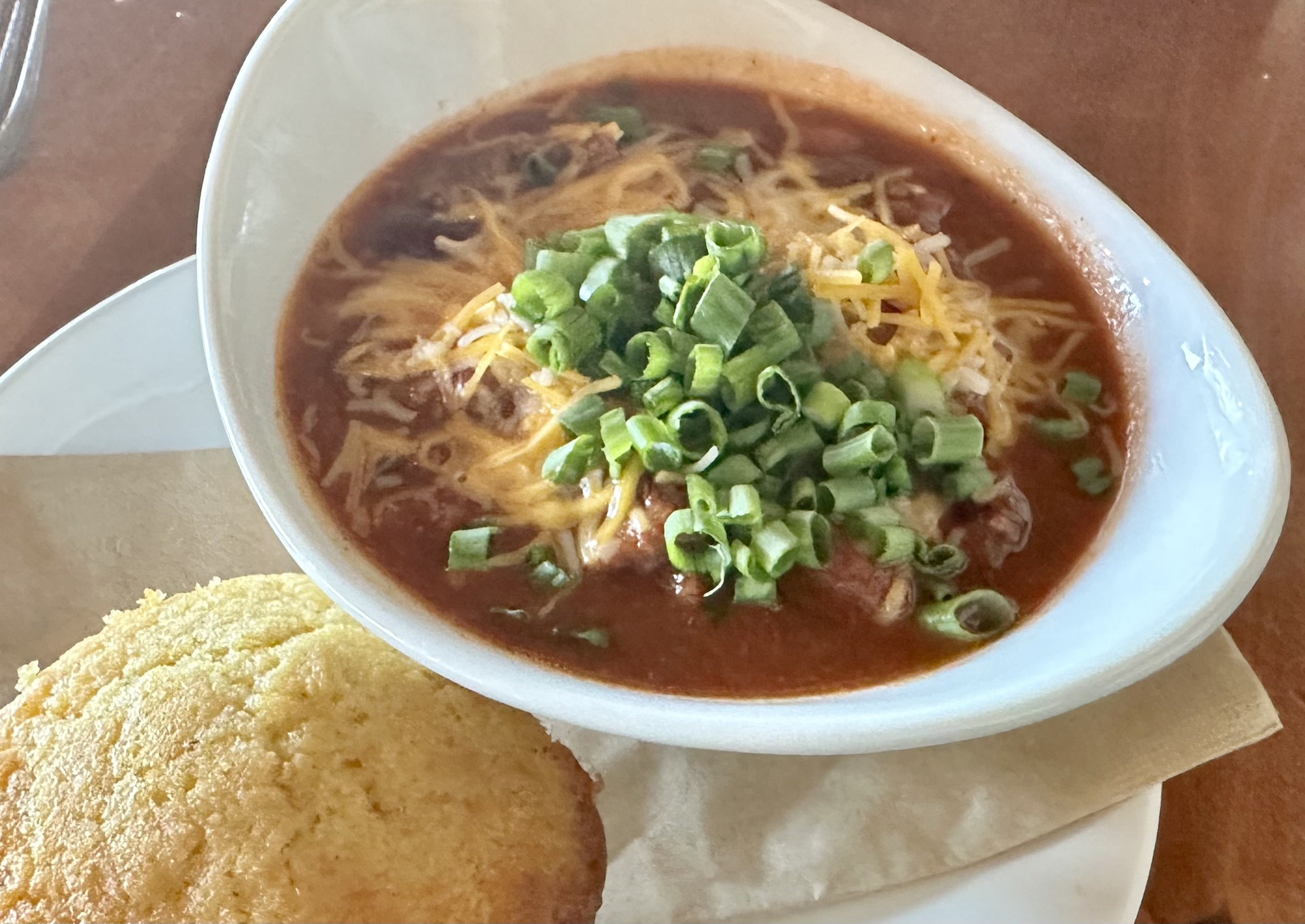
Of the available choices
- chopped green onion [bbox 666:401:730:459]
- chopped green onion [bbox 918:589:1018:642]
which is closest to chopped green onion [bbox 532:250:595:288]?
chopped green onion [bbox 666:401:730:459]

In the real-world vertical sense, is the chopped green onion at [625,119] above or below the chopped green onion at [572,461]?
above

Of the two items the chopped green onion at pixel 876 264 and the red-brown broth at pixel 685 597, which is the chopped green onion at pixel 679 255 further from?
the red-brown broth at pixel 685 597

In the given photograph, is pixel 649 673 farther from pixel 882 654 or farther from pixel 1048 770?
pixel 1048 770

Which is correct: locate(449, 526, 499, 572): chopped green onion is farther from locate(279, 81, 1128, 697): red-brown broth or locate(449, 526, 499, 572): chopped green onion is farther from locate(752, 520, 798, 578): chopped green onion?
locate(752, 520, 798, 578): chopped green onion

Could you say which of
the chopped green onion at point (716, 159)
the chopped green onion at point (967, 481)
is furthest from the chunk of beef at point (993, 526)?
the chopped green onion at point (716, 159)

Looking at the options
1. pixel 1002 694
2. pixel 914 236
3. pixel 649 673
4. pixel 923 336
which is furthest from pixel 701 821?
pixel 914 236

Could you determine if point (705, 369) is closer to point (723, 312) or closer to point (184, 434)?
point (723, 312)
